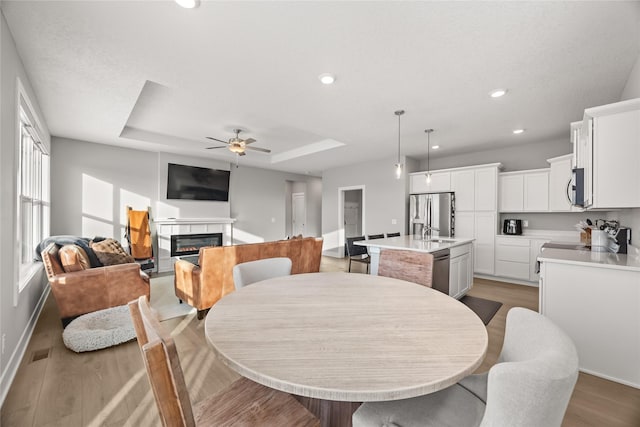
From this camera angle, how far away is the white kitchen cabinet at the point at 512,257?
4.47 meters

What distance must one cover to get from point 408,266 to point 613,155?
179 cm

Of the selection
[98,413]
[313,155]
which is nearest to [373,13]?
[98,413]

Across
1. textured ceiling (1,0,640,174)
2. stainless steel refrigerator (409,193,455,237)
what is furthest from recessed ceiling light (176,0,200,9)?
stainless steel refrigerator (409,193,455,237)

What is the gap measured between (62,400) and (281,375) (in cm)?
195

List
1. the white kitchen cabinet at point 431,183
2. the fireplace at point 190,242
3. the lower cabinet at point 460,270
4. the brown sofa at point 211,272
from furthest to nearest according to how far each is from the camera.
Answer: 1. the fireplace at point 190,242
2. the white kitchen cabinet at point 431,183
3. the lower cabinet at point 460,270
4. the brown sofa at point 211,272

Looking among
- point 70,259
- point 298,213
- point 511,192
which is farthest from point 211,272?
point 298,213

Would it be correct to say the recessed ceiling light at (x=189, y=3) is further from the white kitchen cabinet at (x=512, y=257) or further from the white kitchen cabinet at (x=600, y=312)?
the white kitchen cabinet at (x=512, y=257)

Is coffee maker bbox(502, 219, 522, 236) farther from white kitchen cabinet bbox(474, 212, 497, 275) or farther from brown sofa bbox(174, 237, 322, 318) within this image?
brown sofa bbox(174, 237, 322, 318)

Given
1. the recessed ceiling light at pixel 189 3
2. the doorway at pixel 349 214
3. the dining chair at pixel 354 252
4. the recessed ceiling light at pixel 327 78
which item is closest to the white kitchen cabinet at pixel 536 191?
the dining chair at pixel 354 252

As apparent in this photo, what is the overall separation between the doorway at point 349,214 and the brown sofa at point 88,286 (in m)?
4.78

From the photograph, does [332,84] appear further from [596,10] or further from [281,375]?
[281,375]

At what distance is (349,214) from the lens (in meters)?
7.63

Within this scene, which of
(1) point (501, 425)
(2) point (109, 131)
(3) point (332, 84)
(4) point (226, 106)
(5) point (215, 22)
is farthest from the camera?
(2) point (109, 131)

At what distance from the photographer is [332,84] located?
2.63m
